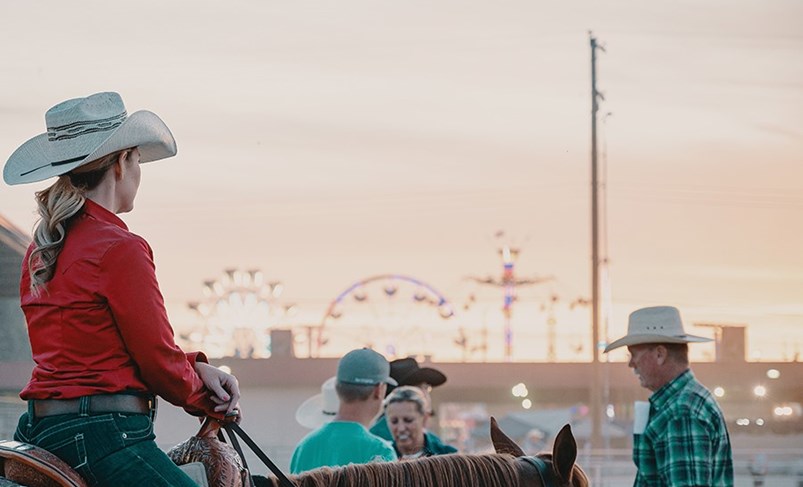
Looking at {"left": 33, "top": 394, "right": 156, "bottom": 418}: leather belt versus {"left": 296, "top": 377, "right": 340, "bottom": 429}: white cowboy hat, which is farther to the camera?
{"left": 296, "top": 377, "right": 340, "bottom": 429}: white cowboy hat

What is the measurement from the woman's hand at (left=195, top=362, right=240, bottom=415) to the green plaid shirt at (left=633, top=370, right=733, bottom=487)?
9.46 ft

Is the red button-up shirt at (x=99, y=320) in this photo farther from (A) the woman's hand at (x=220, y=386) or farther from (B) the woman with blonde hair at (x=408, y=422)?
(B) the woman with blonde hair at (x=408, y=422)

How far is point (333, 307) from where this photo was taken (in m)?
55.4

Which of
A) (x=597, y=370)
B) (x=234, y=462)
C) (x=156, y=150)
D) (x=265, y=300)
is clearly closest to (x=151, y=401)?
(x=234, y=462)

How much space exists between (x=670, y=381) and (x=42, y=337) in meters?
3.69

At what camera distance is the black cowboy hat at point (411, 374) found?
920cm

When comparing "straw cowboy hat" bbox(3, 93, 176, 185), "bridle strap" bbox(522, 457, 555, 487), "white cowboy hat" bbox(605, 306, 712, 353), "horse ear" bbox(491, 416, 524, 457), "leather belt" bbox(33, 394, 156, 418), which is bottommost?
"bridle strap" bbox(522, 457, 555, 487)

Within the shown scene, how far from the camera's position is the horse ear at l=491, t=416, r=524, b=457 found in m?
4.73

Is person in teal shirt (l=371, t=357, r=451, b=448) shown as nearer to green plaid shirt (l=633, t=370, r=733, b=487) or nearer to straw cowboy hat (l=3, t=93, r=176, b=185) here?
green plaid shirt (l=633, t=370, r=733, b=487)

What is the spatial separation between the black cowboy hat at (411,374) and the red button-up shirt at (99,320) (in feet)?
17.6

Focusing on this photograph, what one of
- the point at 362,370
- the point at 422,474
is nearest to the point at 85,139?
the point at 422,474

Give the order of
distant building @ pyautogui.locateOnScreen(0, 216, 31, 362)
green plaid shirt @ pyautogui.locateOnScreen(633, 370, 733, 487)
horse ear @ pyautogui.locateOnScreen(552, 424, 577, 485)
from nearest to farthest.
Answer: horse ear @ pyautogui.locateOnScreen(552, 424, 577, 485) < green plaid shirt @ pyautogui.locateOnScreen(633, 370, 733, 487) < distant building @ pyautogui.locateOnScreen(0, 216, 31, 362)

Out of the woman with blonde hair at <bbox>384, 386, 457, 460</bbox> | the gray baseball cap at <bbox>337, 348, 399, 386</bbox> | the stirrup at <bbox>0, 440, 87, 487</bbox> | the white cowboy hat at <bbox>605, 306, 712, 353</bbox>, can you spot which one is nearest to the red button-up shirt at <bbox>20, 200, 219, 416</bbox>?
the stirrup at <bbox>0, 440, 87, 487</bbox>

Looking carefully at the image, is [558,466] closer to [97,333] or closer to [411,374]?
[97,333]
